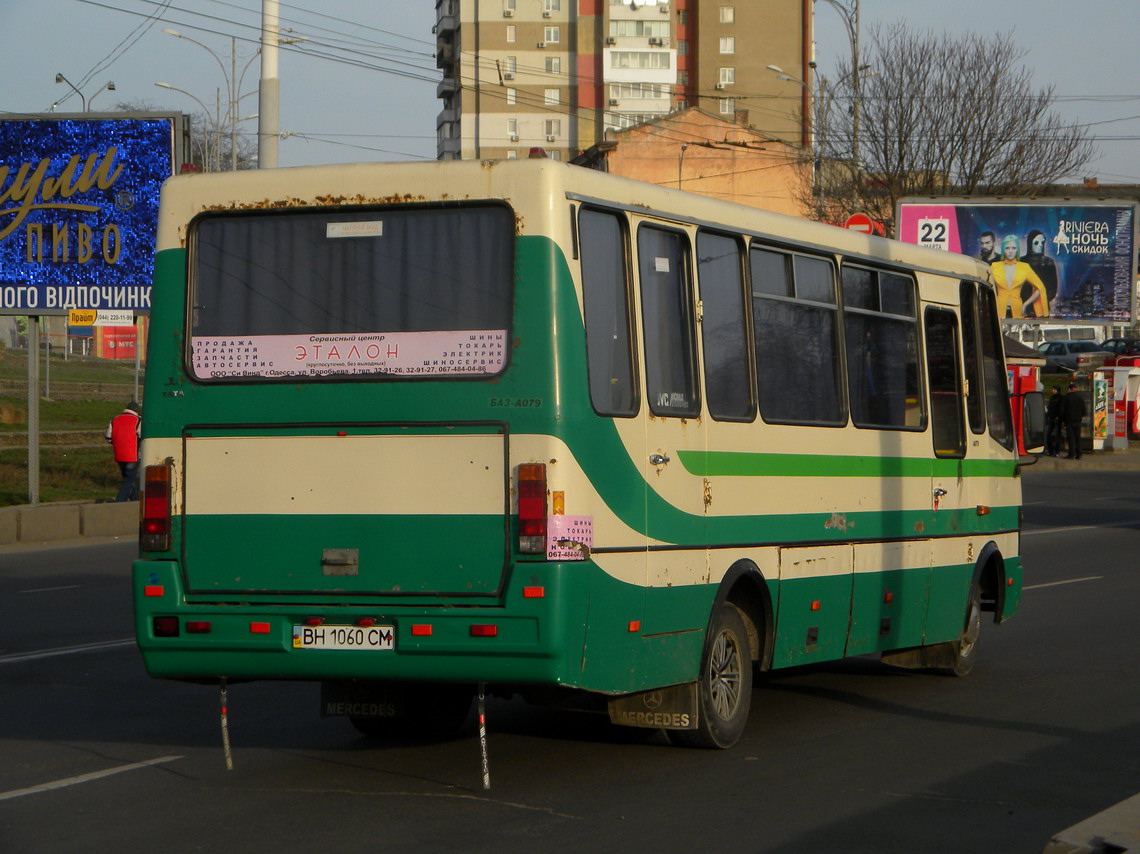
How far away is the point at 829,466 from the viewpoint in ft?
30.1

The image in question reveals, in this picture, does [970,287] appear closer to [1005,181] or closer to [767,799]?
[767,799]

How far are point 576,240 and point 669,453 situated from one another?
3.76 ft

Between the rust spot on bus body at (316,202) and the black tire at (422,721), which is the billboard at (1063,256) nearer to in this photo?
the black tire at (422,721)

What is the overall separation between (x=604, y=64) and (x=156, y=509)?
98.9 m

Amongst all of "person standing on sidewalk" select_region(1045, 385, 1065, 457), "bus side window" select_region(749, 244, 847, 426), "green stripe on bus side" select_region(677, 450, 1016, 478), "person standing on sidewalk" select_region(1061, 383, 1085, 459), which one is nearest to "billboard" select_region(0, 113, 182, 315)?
"green stripe on bus side" select_region(677, 450, 1016, 478)

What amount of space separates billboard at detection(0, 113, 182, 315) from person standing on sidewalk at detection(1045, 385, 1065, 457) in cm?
2545

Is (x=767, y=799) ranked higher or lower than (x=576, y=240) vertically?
lower

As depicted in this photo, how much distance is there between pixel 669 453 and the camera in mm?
7609

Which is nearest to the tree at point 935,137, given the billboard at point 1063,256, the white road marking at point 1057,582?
the billboard at point 1063,256

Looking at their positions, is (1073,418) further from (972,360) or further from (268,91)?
(972,360)

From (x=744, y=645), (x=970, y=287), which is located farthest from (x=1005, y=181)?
(x=744, y=645)

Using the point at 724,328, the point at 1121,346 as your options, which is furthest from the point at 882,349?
the point at 1121,346

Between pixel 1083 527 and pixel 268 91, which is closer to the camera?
pixel 268 91

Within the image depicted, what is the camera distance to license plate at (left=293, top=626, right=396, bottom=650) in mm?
7055
